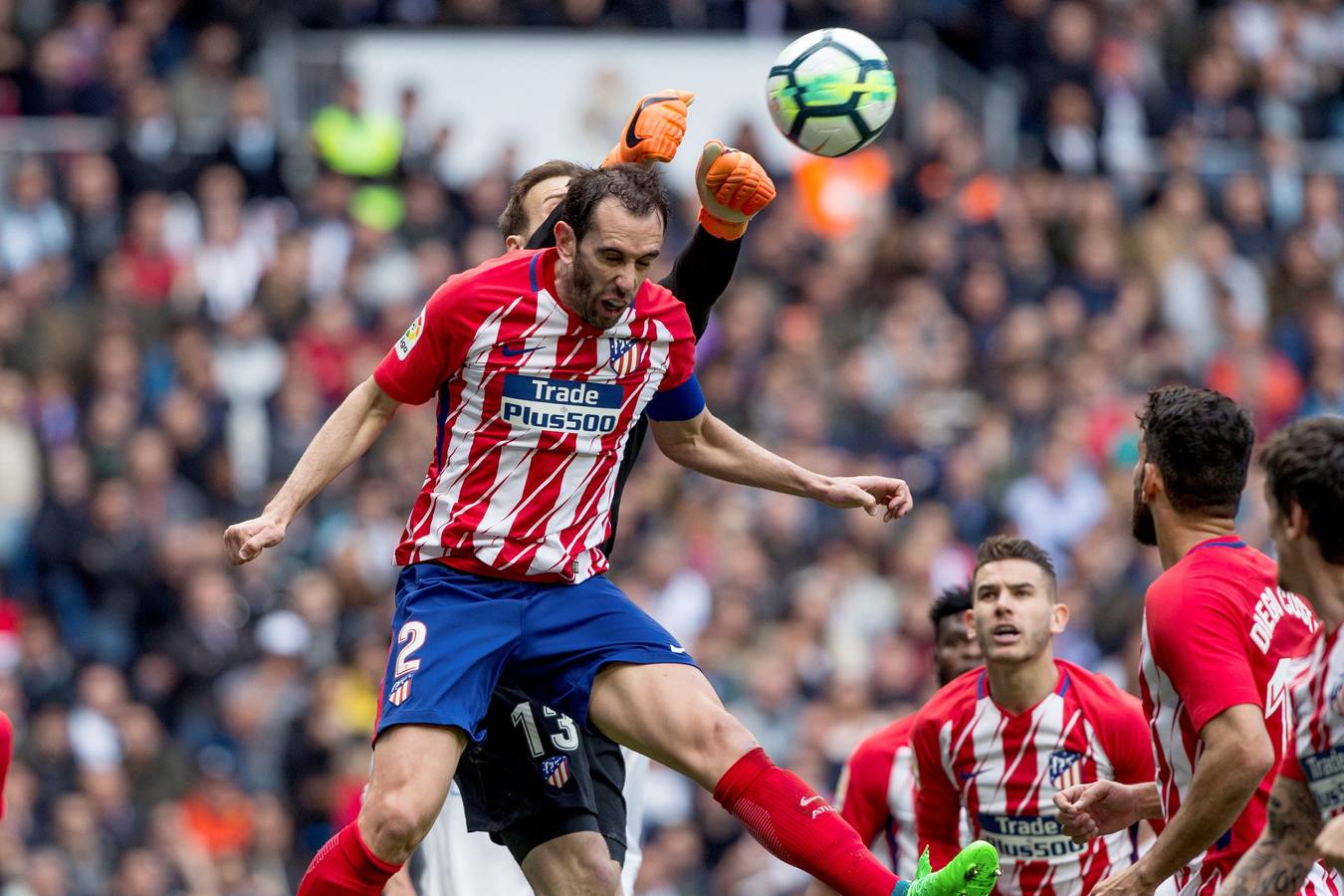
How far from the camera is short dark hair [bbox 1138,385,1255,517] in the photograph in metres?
5.92

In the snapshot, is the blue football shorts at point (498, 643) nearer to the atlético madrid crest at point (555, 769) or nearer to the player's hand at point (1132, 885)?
the atlético madrid crest at point (555, 769)

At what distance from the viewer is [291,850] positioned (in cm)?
1263

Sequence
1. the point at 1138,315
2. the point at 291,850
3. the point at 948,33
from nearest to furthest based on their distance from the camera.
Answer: the point at 291,850, the point at 1138,315, the point at 948,33

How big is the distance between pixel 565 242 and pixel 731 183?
759 mm

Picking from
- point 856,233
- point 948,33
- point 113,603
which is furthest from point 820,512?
point 948,33

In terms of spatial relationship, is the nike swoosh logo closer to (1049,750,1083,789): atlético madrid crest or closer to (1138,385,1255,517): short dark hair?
(1138,385,1255,517): short dark hair

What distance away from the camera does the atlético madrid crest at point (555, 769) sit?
22.8 feet

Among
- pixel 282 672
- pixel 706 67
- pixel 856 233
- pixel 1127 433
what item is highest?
pixel 706 67

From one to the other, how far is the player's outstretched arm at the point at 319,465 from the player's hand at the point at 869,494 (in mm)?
1387

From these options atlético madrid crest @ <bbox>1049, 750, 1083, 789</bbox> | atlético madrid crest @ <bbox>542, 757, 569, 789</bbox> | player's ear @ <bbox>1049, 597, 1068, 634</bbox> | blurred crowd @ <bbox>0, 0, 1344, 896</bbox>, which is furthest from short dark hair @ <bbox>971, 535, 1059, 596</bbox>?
blurred crowd @ <bbox>0, 0, 1344, 896</bbox>

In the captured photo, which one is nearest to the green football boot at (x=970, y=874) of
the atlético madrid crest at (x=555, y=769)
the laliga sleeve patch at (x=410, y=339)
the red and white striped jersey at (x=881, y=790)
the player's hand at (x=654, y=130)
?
the atlético madrid crest at (x=555, y=769)

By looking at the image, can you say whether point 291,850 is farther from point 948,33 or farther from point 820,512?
point 948,33

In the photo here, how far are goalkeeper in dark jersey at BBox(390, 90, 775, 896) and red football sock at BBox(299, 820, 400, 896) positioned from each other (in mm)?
833

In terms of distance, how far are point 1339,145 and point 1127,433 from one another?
16.3 feet
